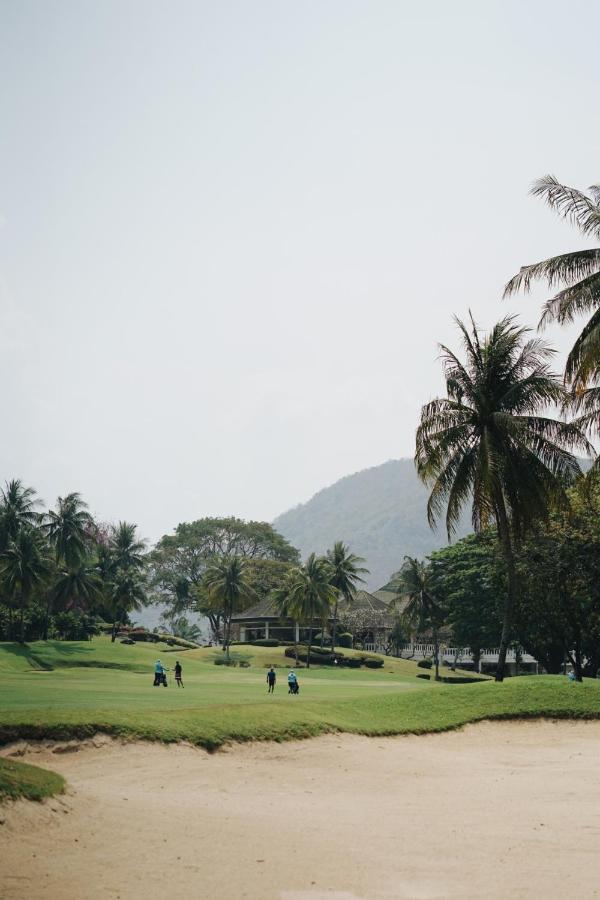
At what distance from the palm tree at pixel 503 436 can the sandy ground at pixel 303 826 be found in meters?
17.2

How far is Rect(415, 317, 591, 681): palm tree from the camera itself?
43.5 meters

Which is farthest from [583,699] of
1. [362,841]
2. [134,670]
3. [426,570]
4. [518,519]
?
[426,570]

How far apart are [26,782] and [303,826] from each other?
18.5 feet

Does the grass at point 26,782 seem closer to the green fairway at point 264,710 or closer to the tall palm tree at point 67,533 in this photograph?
the green fairway at point 264,710

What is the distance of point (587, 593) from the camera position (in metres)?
60.0

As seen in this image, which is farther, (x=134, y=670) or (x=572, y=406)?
(x=134, y=670)

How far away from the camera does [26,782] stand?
1686 cm

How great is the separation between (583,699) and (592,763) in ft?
34.3

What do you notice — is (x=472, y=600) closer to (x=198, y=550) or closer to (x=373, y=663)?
(x=373, y=663)

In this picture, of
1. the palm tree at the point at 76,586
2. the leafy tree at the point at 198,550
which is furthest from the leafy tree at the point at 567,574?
the leafy tree at the point at 198,550

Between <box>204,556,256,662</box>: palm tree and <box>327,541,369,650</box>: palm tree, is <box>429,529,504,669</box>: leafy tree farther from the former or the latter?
<box>204,556,256,662</box>: palm tree

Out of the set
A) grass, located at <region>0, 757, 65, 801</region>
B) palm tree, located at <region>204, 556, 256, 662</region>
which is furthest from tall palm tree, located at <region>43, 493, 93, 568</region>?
grass, located at <region>0, 757, 65, 801</region>

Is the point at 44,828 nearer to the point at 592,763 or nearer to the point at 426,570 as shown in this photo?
the point at 592,763

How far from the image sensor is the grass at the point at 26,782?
16125 millimetres
